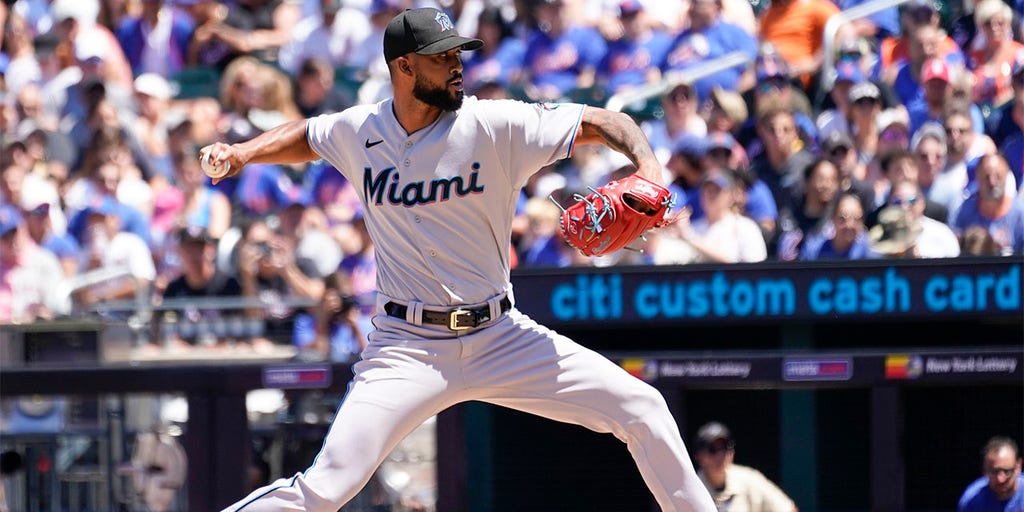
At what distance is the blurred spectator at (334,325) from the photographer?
23.4 ft

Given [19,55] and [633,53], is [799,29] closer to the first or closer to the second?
[633,53]

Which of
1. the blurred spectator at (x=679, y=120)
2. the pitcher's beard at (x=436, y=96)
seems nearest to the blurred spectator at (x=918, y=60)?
the blurred spectator at (x=679, y=120)

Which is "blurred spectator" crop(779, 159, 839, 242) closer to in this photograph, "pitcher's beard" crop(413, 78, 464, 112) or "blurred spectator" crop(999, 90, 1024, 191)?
"blurred spectator" crop(999, 90, 1024, 191)

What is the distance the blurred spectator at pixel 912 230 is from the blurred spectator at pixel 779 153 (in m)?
0.92

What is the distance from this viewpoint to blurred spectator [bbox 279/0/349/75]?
1051cm

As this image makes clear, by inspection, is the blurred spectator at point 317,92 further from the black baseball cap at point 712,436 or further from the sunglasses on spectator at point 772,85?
the black baseball cap at point 712,436

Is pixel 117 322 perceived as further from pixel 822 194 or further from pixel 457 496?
pixel 822 194

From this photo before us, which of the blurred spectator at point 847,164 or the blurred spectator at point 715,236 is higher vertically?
the blurred spectator at point 847,164

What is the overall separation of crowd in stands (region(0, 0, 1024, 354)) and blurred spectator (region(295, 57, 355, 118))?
0.02 meters

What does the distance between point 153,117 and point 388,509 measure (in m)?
4.36

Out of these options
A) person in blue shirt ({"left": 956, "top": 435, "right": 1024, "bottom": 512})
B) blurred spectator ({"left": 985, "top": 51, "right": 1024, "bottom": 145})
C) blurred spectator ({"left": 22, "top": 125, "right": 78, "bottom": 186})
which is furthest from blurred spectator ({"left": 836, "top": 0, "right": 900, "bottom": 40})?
blurred spectator ({"left": 22, "top": 125, "right": 78, "bottom": 186})

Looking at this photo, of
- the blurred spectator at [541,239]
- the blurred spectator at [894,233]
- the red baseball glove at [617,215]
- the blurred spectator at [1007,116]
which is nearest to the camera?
the red baseball glove at [617,215]

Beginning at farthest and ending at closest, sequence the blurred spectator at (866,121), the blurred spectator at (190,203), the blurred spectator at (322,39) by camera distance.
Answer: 1. the blurred spectator at (322,39)
2. the blurred spectator at (190,203)
3. the blurred spectator at (866,121)

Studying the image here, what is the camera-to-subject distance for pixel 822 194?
7.75 meters
